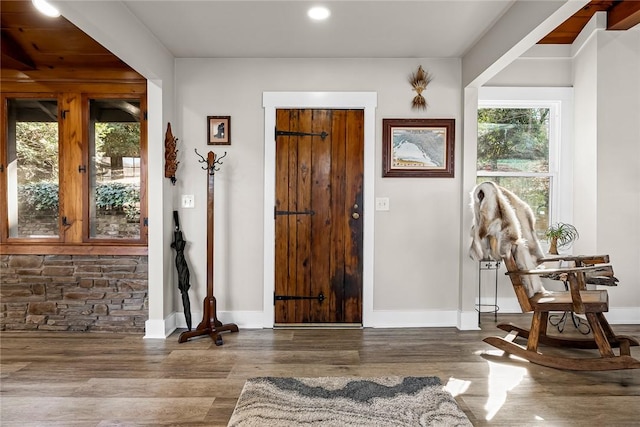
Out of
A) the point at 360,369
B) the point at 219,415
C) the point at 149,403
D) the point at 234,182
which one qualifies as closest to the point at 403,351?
the point at 360,369

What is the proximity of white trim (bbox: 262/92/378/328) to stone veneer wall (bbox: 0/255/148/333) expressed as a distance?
1.04 m

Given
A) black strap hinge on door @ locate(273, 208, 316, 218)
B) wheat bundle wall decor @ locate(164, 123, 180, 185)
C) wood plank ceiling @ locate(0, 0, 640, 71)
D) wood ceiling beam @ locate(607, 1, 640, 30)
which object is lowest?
black strap hinge on door @ locate(273, 208, 316, 218)

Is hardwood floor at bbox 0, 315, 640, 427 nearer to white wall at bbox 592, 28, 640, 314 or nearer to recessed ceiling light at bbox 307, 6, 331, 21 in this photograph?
white wall at bbox 592, 28, 640, 314

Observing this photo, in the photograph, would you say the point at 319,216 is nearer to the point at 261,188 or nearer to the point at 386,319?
the point at 261,188

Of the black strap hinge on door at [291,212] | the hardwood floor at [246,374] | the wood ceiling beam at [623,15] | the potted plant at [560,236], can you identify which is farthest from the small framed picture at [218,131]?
the wood ceiling beam at [623,15]

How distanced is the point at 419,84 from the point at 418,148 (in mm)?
547

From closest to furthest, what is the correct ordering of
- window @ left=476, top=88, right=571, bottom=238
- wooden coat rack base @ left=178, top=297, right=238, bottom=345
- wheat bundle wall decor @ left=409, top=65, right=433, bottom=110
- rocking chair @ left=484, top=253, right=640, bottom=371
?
rocking chair @ left=484, top=253, right=640, bottom=371 → wooden coat rack base @ left=178, top=297, right=238, bottom=345 → wheat bundle wall decor @ left=409, top=65, right=433, bottom=110 → window @ left=476, top=88, right=571, bottom=238

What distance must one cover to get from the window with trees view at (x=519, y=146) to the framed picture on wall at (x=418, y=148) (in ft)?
2.44

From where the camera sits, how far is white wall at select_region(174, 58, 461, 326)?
368 cm

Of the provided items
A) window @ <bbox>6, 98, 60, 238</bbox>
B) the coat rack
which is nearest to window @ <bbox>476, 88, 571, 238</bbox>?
the coat rack

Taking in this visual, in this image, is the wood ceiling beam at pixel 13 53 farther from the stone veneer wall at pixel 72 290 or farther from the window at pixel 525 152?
the window at pixel 525 152

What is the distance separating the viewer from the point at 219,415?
2.14 m

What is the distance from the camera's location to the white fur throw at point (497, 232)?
2934 mm

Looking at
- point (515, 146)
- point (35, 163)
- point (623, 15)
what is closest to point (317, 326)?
point (515, 146)
